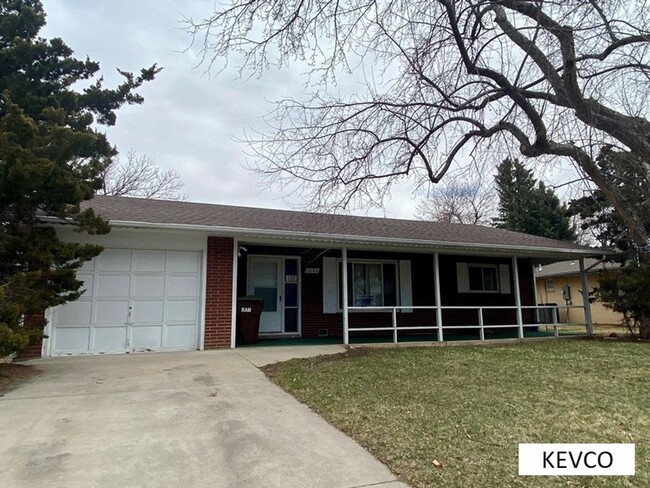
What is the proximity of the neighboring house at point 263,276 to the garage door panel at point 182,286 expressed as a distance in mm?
22

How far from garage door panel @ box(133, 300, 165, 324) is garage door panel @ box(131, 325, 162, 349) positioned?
0.15m

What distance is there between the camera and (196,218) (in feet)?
31.8

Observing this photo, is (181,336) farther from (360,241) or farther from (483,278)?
(483,278)

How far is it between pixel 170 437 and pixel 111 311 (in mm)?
5733

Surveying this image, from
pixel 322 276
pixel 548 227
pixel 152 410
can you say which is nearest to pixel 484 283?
pixel 322 276

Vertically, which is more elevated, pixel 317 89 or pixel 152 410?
pixel 317 89

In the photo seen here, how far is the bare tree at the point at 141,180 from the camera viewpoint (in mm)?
26256

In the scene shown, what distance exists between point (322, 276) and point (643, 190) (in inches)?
297

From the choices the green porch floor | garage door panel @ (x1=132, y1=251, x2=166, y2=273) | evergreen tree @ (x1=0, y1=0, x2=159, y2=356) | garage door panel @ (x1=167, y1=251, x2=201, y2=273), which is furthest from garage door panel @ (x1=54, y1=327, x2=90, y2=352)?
the green porch floor

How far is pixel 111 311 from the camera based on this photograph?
8.77 meters

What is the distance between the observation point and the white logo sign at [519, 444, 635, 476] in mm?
3226

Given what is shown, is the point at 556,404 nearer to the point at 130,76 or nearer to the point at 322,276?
the point at 322,276

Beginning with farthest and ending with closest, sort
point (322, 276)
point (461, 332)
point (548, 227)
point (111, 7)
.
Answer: point (548, 227), point (461, 332), point (322, 276), point (111, 7)

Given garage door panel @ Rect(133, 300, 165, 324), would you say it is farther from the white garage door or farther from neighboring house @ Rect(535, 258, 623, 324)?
neighboring house @ Rect(535, 258, 623, 324)
